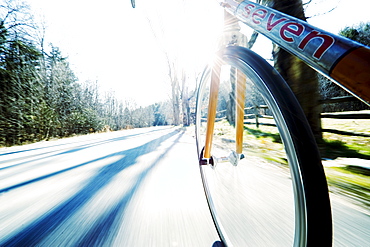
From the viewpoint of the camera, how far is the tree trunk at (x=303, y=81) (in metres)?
2.50

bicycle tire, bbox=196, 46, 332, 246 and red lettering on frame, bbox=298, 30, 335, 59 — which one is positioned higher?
red lettering on frame, bbox=298, 30, 335, 59

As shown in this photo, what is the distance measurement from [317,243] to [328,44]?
46 centimetres

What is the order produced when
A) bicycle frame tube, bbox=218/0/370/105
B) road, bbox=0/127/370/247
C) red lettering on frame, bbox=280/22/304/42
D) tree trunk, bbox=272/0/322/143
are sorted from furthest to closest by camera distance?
tree trunk, bbox=272/0/322/143 → road, bbox=0/127/370/247 → red lettering on frame, bbox=280/22/304/42 → bicycle frame tube, bbox=218/0/370/105

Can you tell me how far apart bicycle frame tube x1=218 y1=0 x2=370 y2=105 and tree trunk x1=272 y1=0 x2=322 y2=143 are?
2.44 m

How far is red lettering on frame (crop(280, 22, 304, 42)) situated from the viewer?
49cm

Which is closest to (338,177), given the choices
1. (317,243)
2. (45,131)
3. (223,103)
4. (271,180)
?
(271,180)

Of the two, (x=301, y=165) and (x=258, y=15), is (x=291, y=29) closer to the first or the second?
(x=258, y=15)

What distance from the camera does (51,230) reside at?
1.05 metres

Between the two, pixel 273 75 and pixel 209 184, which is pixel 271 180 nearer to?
pixel 209 184

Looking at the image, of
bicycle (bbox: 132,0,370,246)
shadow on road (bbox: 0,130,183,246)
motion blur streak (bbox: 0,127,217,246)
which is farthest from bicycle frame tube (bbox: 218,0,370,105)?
shadow on road (bbox: 0,130,183,246)

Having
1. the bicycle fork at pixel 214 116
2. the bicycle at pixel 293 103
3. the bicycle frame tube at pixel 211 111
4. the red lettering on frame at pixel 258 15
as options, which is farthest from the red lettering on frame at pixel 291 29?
the bicycle frame tube at pixel 211 111

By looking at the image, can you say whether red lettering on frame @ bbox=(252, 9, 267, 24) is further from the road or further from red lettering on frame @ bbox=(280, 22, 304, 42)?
the road

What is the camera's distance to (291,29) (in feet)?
1.67

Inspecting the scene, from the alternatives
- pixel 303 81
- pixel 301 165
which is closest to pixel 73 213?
pixel 301 165
